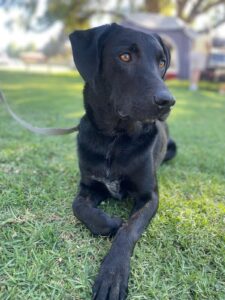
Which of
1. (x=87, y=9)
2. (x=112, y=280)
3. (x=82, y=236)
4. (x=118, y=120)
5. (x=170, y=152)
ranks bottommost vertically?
(x=87, y=9)

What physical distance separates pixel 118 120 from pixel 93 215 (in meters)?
0.69

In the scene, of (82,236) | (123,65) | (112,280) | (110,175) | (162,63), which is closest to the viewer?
(112,280)

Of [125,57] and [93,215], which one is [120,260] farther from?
[125,57]

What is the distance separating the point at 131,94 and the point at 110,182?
64 cm

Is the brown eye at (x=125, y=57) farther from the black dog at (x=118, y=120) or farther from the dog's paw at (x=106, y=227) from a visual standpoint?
the dog's paw at (x=106, y=227)

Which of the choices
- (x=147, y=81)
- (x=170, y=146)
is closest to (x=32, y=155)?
(x=170, y=146)

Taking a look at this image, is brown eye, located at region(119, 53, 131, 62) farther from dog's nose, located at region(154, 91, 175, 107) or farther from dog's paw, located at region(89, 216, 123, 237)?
dog's paw, located at region(89, 216, 123, 237)

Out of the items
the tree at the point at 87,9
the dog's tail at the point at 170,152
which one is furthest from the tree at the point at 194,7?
the dog's tail at the point at 170,152

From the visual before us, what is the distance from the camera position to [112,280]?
1.67 m

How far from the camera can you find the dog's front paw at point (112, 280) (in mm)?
1624

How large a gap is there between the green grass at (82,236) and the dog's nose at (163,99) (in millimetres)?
817

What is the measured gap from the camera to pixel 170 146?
3875 millimetres

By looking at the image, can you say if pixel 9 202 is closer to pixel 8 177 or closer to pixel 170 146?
pixel 8 177

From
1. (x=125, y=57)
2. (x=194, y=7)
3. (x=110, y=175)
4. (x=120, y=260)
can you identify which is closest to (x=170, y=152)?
(x=110, y=175)
